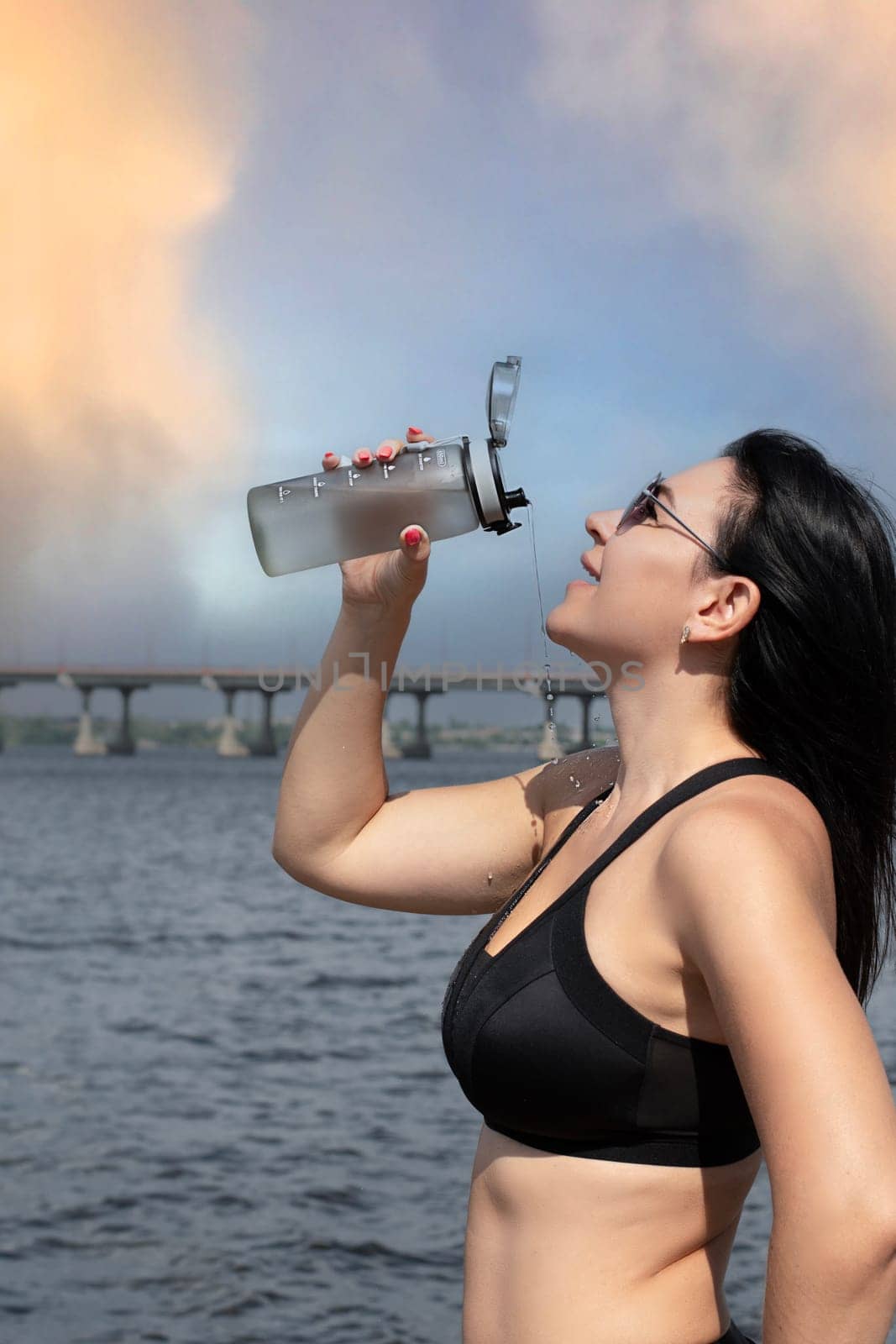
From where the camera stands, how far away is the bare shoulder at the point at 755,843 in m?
1.57

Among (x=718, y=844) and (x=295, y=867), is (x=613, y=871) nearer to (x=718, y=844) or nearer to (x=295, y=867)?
(x=718, y=844)

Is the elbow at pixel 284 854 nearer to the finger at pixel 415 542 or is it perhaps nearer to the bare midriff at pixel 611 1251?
the finger at pixel 415 542

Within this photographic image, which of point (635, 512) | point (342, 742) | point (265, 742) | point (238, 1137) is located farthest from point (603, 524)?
point (265, 742)

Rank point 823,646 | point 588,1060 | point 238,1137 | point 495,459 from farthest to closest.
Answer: point 238,1137, point 495,459, point 823,646, point 588,1060

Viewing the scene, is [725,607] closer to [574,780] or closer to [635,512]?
[635,512]

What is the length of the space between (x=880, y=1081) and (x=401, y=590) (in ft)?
3.81

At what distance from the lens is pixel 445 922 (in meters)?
21.6

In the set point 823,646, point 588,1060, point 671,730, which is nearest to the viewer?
point 588,1060

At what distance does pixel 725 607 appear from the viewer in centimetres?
188

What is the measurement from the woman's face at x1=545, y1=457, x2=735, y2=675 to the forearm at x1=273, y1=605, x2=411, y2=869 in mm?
465

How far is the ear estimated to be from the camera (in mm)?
1849

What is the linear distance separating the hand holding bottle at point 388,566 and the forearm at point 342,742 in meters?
0.03

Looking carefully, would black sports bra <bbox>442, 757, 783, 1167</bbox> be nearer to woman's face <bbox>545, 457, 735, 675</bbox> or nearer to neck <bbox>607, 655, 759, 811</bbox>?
neck <bbox>607, 655, 759, 811</bbox>

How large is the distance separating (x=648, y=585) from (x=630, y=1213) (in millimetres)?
817
